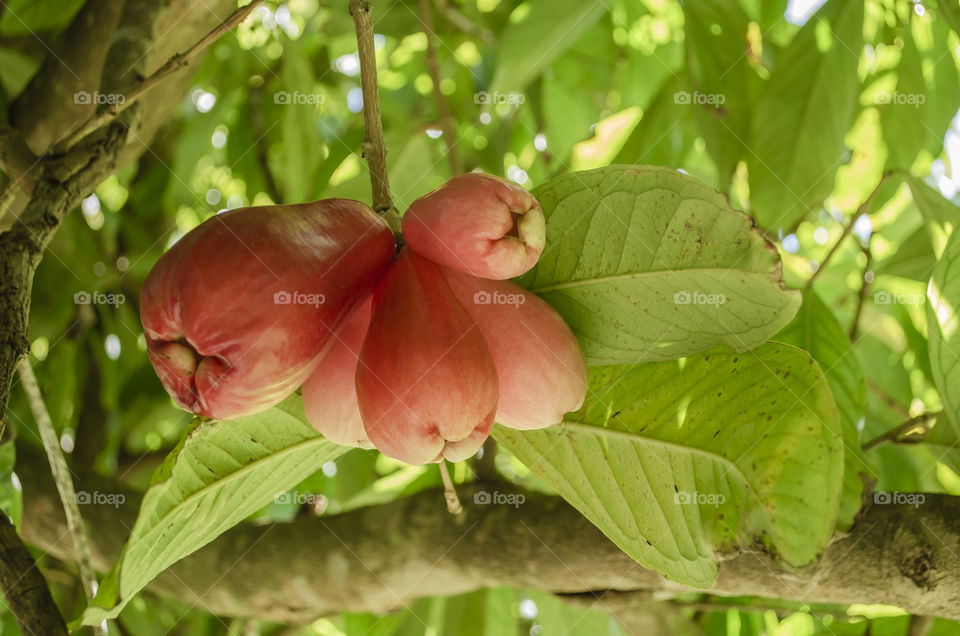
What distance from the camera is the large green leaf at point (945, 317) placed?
867 mm

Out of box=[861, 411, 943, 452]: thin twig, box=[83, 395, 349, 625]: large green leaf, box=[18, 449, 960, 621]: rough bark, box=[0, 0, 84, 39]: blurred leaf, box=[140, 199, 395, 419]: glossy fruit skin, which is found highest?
box=[0, 0, 84, 39]: blurred leaf

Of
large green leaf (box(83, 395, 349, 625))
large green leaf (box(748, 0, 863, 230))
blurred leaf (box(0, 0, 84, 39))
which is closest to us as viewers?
large green leaf (box(83, 395, 349, 625))

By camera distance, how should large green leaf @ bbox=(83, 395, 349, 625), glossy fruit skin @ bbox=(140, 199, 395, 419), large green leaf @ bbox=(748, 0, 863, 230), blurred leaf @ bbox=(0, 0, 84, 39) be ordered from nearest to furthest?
glossy fruit skin @ bbox=(140, 199, 395, 419) < large green leaf @ bbox=(83, 395, 349, 625) < large green leaf @ bbox=(748, 0, 863, 230) < blurred leaf @ bbox=(0, 0, 84, 39)

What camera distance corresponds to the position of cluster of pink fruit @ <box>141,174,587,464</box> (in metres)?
0.69

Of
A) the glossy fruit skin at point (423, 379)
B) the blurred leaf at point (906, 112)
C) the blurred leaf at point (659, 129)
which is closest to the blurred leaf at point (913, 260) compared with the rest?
the blurred leaf at point (906, 112)

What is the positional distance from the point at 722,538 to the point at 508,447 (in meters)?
0.24

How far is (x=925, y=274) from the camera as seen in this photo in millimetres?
1400

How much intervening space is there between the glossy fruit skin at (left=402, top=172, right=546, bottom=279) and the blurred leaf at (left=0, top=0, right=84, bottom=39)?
4.11 ft

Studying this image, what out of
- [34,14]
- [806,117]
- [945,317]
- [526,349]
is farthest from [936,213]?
[34,14]

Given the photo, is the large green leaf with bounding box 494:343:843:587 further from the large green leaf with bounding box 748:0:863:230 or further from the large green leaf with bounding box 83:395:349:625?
the large green leaf with bounding box 748:0:863:230

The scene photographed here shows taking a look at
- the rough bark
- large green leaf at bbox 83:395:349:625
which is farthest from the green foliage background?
large green leaf at bbox 83:395:349:625

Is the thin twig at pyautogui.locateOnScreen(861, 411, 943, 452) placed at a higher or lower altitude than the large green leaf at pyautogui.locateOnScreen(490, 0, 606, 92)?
lower

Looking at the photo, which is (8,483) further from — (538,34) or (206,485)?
(538,34)

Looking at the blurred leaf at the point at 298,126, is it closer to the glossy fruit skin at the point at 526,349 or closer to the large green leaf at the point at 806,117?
the large green leaf at the point at 806,117
